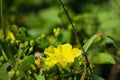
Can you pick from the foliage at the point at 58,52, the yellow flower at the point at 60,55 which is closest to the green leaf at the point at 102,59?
the foliage at the point at 58,52

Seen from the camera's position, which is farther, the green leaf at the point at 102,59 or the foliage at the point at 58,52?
the green leaf at the point at 102,59

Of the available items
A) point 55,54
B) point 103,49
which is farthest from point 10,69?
point 103,49

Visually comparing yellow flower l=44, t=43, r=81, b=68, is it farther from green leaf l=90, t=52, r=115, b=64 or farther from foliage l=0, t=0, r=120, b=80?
green leaf l=90, t=52, r=115, b=64

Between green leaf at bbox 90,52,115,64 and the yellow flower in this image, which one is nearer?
the yellow flower

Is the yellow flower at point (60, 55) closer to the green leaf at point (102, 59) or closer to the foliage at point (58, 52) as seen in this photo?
the foliage at point (58, 52)

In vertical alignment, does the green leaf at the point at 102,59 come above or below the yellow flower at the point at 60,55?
below

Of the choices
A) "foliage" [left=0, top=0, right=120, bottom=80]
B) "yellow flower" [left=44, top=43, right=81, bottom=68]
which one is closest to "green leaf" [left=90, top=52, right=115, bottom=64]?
"foliage" [left=0, top=0, right=120, bottom=80]

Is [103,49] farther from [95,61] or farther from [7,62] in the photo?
[7,62]

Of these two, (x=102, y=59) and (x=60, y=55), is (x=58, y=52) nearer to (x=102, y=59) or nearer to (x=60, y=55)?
(x=60, y=55)
